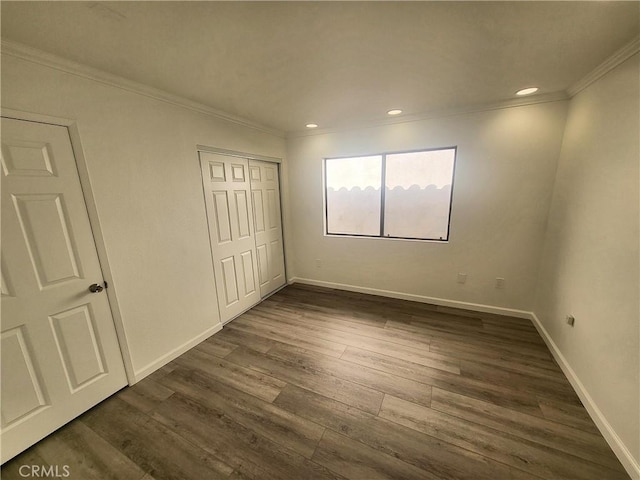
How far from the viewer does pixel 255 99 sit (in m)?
2.30

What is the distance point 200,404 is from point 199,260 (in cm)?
132

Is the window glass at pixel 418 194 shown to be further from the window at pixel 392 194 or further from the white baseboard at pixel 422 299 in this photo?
the white baseboard at pixel 422 299

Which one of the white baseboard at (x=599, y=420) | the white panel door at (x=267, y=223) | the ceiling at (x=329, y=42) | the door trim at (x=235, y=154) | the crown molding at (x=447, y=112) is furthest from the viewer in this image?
the white panel door at (x=267, y=223)

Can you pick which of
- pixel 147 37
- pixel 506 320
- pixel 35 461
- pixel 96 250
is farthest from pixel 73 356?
pixel 506 320

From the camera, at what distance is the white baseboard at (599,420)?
1.33 m

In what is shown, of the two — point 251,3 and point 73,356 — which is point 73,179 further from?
point 251,3

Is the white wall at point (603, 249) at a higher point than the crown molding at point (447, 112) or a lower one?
lower

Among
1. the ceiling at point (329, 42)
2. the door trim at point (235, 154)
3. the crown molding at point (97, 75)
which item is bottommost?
the door trim at point (235, 154)

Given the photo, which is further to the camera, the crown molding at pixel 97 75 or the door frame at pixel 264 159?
the door frame at pixel 264 159

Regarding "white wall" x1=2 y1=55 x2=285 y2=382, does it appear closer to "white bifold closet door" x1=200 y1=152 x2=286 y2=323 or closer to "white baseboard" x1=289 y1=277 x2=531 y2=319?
"white bifold closet door" x1=200 y1=152 x2=286 y2=323

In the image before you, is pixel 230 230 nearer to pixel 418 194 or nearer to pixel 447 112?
pixel 418 194

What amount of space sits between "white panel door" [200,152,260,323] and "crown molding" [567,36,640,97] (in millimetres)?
3346

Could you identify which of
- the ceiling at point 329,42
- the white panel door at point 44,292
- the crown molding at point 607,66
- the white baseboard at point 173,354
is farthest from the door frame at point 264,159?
the crown molding at point 607,66

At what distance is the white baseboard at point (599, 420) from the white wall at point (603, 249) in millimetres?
29
